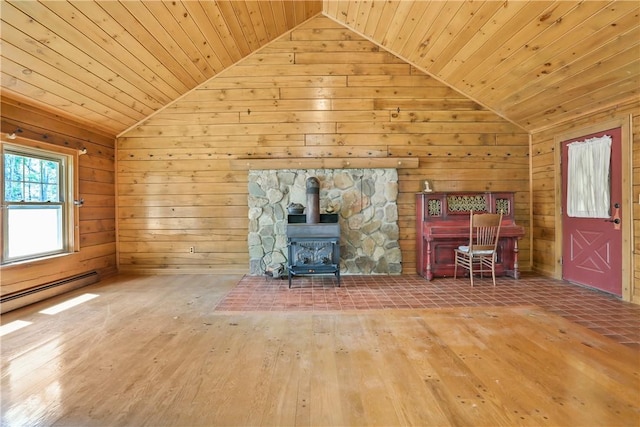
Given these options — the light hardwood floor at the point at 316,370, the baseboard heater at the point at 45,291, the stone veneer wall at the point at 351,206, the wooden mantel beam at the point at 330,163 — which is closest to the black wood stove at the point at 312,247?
the stone veneer wall at the point at 351,206

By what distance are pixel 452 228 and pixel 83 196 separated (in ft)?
17.0

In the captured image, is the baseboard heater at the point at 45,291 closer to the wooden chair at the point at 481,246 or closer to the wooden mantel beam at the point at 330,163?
the wooden mantel beam at the point at 330,163

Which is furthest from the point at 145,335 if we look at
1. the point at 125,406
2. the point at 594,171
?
the point at 594,171

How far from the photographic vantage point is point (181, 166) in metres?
4.79

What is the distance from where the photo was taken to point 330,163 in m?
4.58

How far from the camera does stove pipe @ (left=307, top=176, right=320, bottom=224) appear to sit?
168 inches

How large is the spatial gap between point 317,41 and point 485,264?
4.12 meters

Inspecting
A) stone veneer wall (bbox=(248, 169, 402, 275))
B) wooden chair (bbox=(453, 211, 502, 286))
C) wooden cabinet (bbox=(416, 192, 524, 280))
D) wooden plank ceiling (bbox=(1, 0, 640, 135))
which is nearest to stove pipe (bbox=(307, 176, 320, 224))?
stone veneer wall (bbox=(248, 169, 402, 275))

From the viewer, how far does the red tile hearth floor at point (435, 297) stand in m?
2.91

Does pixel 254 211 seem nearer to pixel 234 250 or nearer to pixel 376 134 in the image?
pixel 234 250

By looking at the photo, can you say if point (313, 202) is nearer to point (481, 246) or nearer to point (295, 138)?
point (295, 138)

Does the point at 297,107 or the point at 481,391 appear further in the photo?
the point at 297,107

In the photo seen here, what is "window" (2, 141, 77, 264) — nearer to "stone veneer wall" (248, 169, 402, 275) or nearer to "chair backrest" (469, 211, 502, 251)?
"stone veneer wall" (248, 169, 402, 275)

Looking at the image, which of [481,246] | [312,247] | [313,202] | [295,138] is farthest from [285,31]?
[481,246]
